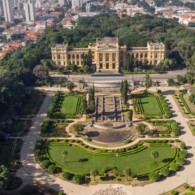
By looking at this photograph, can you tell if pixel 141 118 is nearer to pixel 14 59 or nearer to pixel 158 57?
pixel 158 57

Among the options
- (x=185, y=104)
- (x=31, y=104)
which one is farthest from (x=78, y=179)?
(x=185, y=104)

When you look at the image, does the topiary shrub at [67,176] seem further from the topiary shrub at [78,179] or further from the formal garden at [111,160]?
the topiary shrub at [78,179]

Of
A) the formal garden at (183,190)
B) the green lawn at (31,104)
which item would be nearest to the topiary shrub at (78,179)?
the formal garden at (183,190)

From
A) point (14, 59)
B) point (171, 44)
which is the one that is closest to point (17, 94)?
point (14, 59)

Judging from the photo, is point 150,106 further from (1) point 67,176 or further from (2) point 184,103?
(1) point 67,176

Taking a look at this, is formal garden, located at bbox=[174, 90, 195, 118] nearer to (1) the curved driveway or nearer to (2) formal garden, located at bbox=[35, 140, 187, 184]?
(1) the curved driveway
